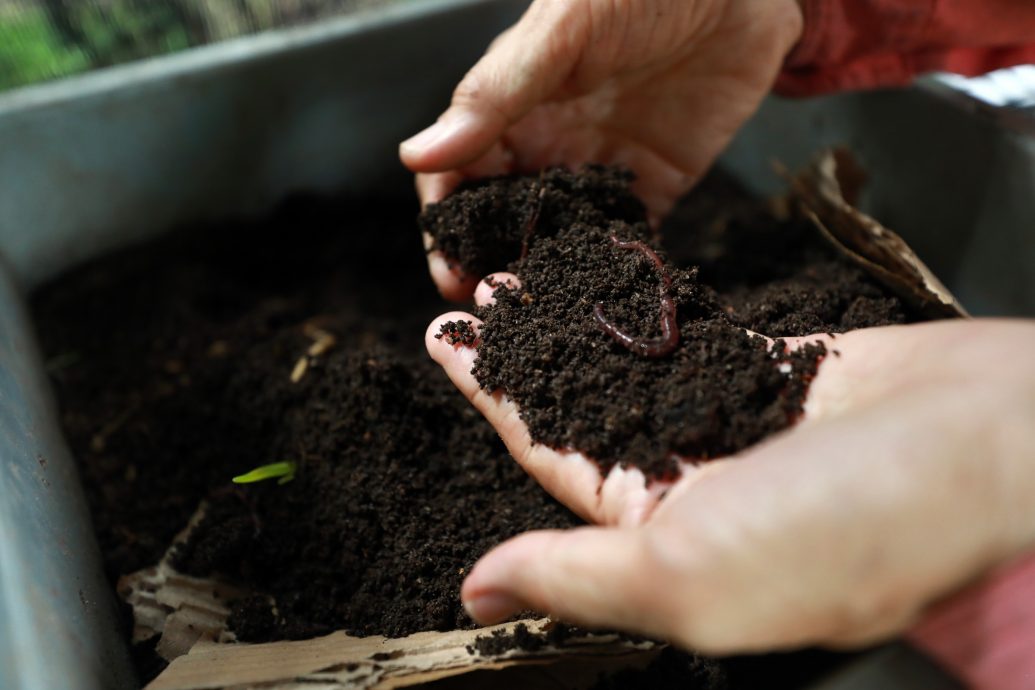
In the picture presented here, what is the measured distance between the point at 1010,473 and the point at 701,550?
55 cm

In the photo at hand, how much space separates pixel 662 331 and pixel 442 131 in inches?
35.9

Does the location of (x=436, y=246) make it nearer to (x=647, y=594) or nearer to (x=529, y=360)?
(x=529, y=360)

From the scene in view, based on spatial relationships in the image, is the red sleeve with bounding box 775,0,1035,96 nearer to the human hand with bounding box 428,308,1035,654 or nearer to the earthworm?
the earthworm

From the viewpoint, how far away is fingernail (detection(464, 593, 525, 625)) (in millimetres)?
1468

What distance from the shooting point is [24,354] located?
2.54m

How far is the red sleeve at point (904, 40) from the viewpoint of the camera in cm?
260

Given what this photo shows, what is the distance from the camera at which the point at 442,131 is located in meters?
2.23

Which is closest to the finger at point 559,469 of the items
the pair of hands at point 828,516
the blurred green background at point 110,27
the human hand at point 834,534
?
the pair of hands at point 828,516

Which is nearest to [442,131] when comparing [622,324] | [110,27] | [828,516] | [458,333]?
[458,333]

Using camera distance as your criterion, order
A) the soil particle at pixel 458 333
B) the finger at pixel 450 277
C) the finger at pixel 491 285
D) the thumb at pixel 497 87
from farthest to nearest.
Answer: the finger at pixel 450 277
the thumb at pixel 497 87
the finger at pixel 491 285
the soil particle at pixel 458 333

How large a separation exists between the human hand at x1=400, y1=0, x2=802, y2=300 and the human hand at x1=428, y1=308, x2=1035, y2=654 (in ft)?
4.08

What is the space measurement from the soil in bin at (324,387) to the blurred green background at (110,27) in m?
0.84

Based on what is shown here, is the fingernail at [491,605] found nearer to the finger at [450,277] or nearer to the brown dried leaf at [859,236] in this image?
the finger at [450,277]

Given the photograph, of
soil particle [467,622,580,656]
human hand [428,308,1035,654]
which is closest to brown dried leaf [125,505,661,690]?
soil particle [467,622,580,656]
